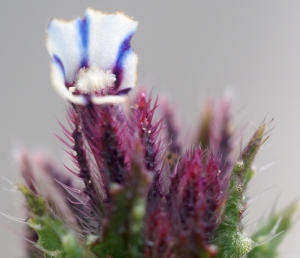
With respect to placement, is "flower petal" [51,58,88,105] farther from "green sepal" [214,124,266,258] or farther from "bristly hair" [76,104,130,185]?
"green sepal" [214,124,266,258]

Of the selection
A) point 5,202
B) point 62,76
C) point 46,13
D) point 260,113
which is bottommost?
point 62,76

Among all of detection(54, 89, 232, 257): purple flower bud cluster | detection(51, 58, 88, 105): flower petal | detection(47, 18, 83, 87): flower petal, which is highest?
detection(47, 18, 83, 87): flower petal

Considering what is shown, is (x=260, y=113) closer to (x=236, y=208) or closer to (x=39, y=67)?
(x=39, y=67)

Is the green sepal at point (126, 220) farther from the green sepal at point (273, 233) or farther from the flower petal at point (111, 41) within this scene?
the green sepal at point (273, 233)

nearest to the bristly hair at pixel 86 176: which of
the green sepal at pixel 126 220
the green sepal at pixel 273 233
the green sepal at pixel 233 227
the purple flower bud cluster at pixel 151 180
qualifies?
the purple flower bud cluster at pixel 151 180

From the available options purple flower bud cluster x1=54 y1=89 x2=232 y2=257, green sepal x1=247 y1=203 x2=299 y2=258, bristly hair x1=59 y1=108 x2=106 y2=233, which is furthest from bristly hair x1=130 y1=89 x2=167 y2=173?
green sepal x1=247 y1=203 x2=299 y2=258

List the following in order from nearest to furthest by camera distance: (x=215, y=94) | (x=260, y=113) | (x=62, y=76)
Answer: (x=62, y=76) → (x=215, y=94) → (x=260, y=113)

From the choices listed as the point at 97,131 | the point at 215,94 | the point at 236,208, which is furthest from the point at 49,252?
the point at 215,94

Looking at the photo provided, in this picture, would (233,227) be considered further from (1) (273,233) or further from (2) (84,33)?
(2) (84,33)
